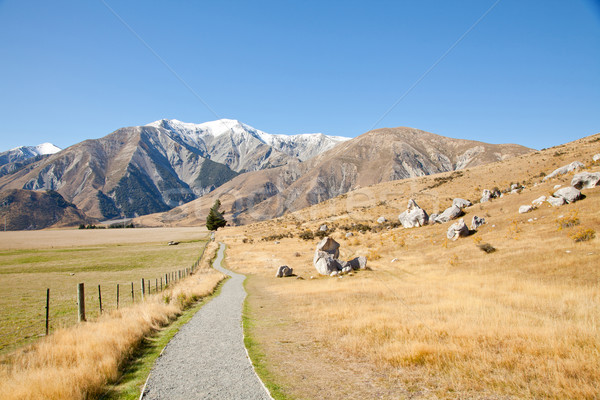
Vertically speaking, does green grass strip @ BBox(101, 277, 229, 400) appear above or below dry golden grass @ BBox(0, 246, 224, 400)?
below

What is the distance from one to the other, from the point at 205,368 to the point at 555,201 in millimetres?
32904

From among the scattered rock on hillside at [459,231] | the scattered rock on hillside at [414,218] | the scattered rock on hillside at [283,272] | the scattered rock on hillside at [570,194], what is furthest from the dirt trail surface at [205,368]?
the scattered rock on hillside at [414,218]

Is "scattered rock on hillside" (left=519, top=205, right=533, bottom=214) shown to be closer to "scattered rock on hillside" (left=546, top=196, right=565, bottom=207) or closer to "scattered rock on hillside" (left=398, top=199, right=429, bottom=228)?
"scattered rock on hillside" (left=546, top=196, right=565, bottom=207)

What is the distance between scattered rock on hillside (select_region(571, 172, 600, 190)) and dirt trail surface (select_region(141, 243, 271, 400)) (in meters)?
33.5

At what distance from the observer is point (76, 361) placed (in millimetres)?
8734

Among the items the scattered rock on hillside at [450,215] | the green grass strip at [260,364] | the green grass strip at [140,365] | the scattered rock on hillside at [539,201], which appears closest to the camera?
the green grass strip at [260,364]

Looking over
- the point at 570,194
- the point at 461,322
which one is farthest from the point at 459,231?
the point at 461,322

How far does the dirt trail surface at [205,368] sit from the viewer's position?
23.5 ft

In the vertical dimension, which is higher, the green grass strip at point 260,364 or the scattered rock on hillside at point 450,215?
the scattered rock on hillside at point 450,215

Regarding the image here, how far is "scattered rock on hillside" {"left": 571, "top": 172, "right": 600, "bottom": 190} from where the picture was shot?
28.7 m

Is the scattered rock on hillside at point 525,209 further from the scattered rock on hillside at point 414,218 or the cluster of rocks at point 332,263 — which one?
the cluster of rocks at point 332,263

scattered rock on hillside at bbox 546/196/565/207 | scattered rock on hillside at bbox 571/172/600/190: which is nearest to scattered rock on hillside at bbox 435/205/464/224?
scattered rock on hillside at bbox 546/196/565/207

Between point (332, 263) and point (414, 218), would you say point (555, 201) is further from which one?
point (332, 263)

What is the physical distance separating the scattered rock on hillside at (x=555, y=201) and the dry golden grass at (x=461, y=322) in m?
0.67
